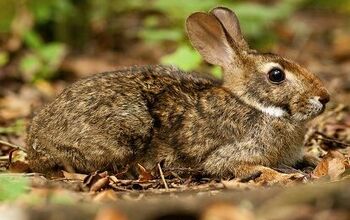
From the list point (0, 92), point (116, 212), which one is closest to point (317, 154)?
point (116, 212)

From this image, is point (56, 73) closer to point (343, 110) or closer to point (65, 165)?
point (343, 110)

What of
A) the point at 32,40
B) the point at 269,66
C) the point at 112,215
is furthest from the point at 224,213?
the point at 32,40

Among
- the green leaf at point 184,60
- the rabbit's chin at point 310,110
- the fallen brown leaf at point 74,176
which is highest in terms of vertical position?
the green leaf at point 184,60

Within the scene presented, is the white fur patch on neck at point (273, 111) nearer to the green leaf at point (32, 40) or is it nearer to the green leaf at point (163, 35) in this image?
the green leaf at point (163, 35)

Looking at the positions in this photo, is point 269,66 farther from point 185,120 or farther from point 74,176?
point 74,176

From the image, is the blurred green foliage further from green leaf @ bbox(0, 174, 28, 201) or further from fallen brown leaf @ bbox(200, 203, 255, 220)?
fallen brown leaf @ bbox(200, 203, 255, 220)

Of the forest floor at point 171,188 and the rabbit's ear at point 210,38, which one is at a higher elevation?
the rabbit's ear at point 210,38

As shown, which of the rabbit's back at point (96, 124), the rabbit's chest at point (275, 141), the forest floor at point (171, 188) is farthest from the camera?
the rabbit's chest at point (275, 141)

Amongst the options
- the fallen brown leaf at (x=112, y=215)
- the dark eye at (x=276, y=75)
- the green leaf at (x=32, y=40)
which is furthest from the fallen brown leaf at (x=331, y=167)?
the green leaf at (x=32, y=40)
